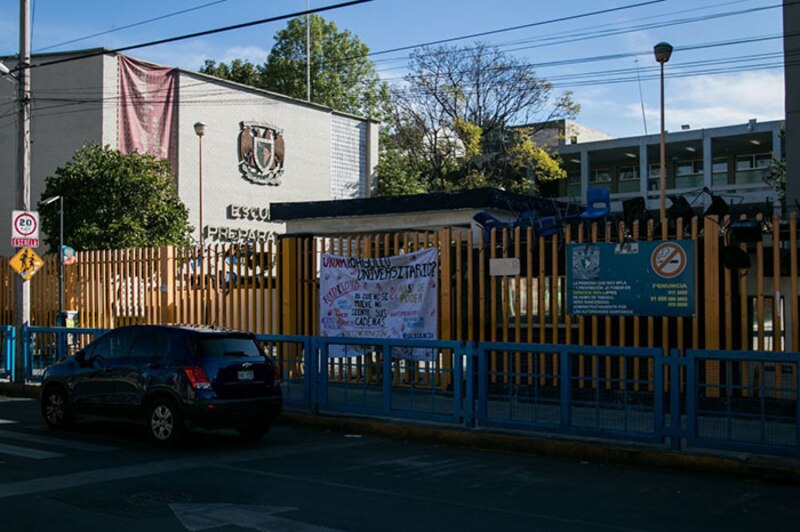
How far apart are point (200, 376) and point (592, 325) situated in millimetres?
6131

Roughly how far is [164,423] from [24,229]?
31.4 feet

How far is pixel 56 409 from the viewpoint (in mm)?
12852

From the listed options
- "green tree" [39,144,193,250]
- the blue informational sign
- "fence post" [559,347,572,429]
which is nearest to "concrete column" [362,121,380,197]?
"green tree" [39,144,193,250]

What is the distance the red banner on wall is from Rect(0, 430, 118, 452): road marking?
23.0 metres

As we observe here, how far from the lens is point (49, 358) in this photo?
18.8m

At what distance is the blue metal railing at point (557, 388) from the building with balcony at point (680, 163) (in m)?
39.2

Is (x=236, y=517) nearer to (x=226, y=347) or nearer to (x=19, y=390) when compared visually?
(x=226, y=347)

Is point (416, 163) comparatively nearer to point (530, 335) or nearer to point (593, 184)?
point (593, 184)

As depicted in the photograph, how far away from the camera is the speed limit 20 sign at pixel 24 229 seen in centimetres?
1878

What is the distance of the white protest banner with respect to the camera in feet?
50.9

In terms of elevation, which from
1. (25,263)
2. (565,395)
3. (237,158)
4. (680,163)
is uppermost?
(680,163)

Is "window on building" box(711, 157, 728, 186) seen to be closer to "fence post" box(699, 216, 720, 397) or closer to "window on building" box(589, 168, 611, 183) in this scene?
"window on building" box(589, 168, 611, 183)

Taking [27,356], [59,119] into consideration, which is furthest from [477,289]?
[59,119]

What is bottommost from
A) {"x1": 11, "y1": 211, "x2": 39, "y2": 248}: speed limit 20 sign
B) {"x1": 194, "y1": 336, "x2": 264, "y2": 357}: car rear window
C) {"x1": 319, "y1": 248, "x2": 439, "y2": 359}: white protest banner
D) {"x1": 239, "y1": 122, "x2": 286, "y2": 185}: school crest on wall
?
{"x1": 194, "y1": 336, "x2": 264, "y2": 357}: car rear window
